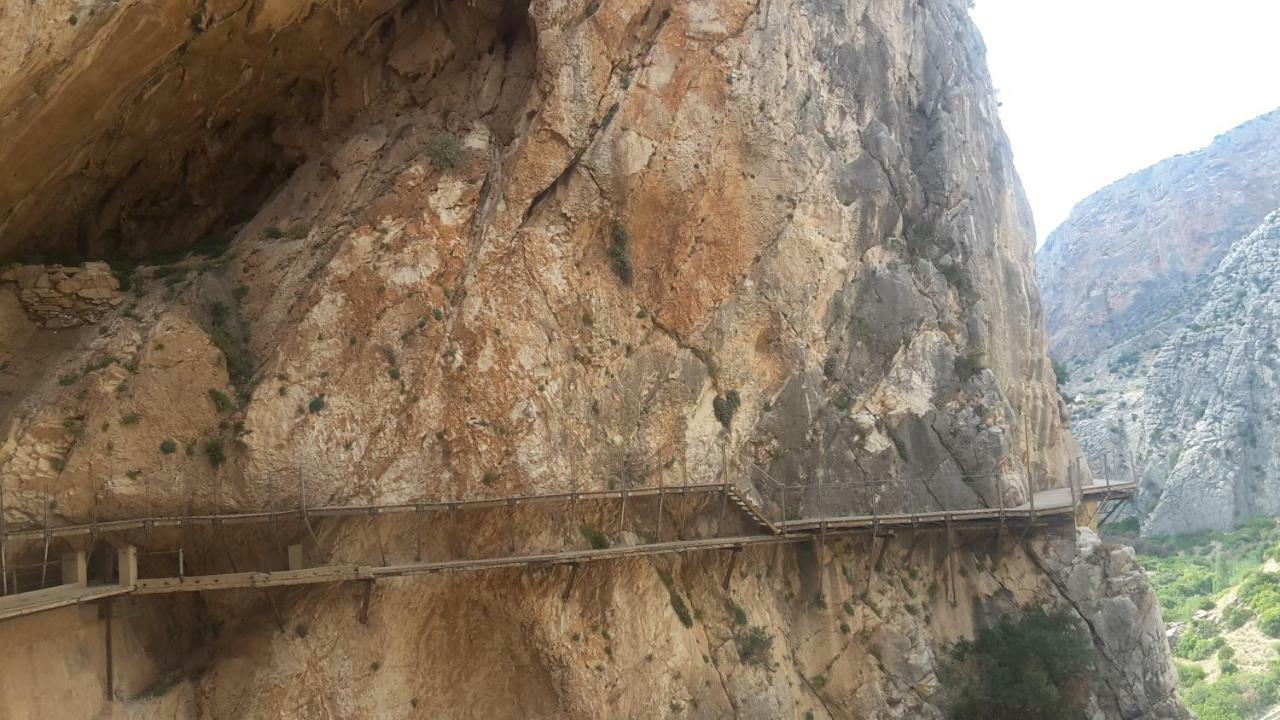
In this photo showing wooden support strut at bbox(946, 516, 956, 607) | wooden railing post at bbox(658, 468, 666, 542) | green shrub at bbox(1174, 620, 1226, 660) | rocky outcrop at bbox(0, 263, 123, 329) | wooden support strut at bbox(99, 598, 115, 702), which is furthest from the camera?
green shrub at bbox(1174, 620, 1226, 660)

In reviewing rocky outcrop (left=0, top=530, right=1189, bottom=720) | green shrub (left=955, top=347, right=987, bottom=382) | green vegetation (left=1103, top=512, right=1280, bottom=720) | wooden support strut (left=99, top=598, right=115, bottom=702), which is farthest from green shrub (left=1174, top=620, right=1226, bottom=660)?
wooden support strut (left=99, top=598, right=115, bottom=702)

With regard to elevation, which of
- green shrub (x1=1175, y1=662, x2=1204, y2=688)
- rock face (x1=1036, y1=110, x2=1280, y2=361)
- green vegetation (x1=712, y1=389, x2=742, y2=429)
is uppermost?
rock face (x1=1036, y1=110, x2=1280, y2=361)

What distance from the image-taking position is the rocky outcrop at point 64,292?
19891 mm

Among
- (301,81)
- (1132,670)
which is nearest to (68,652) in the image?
(301,81)

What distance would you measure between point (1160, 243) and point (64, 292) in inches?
4396

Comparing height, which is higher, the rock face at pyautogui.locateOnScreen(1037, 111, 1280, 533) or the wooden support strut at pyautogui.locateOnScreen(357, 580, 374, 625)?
the rock face at pyautogui.locateOnScreen(1037, 111, 1280, 533)

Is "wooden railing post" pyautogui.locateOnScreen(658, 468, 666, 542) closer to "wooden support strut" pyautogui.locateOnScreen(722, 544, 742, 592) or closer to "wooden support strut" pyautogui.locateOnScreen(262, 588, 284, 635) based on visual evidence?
"wooden support strut" pyautogui.locateOnScreen(722, 544, 742, 592)

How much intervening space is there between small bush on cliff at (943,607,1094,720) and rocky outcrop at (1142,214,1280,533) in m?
49.5

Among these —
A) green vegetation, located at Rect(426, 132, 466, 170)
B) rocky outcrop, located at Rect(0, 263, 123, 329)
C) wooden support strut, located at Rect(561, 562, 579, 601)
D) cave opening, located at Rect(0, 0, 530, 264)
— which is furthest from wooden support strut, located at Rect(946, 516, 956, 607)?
rocky outcrop, located at Rect(0, 263, 123, 329)

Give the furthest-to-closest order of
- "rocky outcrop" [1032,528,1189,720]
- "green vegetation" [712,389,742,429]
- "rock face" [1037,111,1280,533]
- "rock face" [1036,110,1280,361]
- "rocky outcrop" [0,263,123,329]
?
1. "rock face" [1036,110,1280,361]
2. "rock face" [1037,111,1280,533]
3. "rocky outcrop" [1032,528,1189,720]
4. "green vegetation" [712,389,742,429]
5. "rocky outcrop" [0,263,123,329]

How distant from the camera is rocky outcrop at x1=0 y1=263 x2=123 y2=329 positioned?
783 inches

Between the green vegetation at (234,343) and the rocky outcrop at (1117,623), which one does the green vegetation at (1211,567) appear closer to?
the rocky outcrop at (1117,623)

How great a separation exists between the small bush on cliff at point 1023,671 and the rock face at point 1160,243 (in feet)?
244

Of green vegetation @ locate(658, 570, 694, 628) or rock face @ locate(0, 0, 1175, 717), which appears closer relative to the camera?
rock face @ locate(0, 0, 1175, 717)
